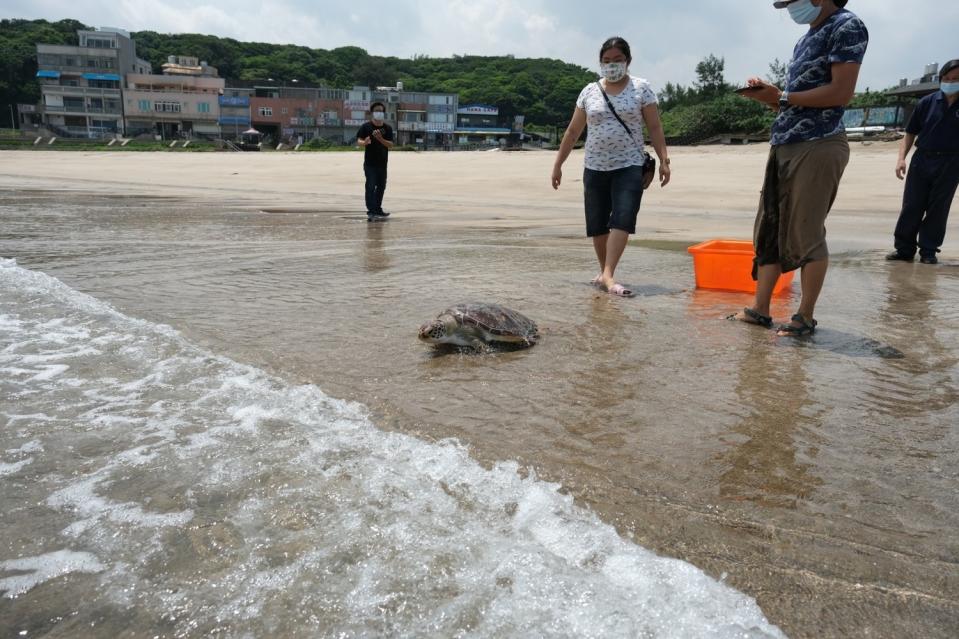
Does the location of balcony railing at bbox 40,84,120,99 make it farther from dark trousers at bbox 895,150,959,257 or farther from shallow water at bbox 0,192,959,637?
dark trousers at bbox 895,150,959,257

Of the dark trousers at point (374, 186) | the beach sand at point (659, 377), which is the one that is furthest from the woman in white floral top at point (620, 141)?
the dark trousers at point (374, 186)

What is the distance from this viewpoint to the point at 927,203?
6219mm

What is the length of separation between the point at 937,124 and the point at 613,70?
3719 millimetres

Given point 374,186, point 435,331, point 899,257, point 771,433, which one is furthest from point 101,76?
point 771,433

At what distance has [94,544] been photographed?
162cm

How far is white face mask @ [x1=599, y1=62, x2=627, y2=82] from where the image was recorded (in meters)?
4.63

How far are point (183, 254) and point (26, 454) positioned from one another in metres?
4.47

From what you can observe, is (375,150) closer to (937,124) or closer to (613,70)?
(613,70)

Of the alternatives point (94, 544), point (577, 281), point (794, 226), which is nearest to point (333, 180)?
point (577, 281)

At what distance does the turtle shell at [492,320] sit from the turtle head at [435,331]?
0.27ft

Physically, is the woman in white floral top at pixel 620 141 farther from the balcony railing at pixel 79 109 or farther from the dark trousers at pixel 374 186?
the balcony railing at pixel 79 109

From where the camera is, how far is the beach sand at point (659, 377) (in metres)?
1.63

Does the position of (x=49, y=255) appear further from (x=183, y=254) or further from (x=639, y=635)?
(x=639, y=635)

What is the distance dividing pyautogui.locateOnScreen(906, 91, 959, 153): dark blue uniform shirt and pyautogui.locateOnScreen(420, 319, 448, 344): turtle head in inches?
221
